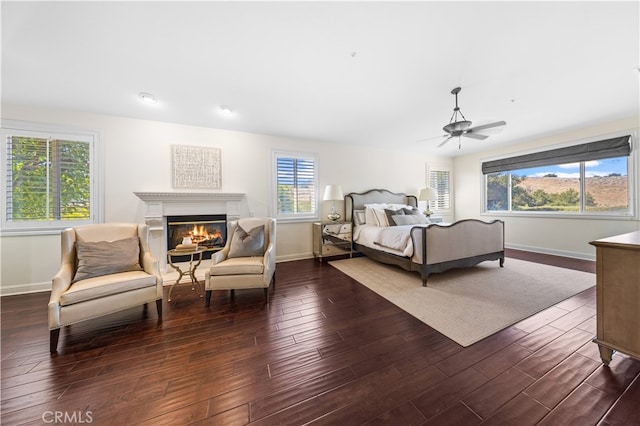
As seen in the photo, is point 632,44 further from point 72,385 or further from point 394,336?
point 72,385

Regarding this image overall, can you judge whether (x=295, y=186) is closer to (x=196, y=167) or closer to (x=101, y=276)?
(x=196, y=167)

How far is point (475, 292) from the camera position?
2.82 meters

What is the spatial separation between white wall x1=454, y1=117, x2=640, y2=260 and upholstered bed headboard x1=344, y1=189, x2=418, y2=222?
1925 millimetres

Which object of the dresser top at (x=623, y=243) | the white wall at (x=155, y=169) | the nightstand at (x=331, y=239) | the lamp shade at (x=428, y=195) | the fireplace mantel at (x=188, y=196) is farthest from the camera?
the lamp shade at (x=428, y=195)

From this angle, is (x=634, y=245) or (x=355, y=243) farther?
(x=355, y=243)

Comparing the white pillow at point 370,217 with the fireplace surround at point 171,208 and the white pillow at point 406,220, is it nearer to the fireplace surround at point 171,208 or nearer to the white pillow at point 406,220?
the white pillow at point 406,220

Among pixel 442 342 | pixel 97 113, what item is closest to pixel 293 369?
pixel 442 342

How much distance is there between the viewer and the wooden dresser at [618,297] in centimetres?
144

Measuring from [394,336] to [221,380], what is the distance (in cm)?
142

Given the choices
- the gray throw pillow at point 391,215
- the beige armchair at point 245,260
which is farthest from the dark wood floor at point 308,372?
the gray throw pillow at point 391,215

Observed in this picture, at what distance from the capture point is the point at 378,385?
4.67 ft

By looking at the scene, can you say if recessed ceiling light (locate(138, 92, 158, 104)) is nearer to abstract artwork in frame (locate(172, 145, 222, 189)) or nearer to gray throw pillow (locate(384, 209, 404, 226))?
abstract artwork in frame (locate(172, 145, 222, 189))

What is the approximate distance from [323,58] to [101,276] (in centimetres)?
315

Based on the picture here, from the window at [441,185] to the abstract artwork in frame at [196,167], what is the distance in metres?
5.61
